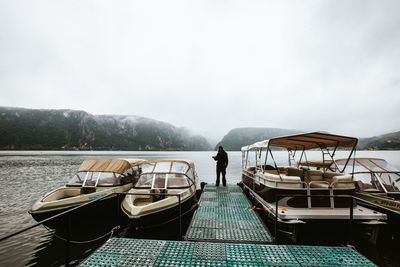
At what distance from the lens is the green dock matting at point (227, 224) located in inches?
213

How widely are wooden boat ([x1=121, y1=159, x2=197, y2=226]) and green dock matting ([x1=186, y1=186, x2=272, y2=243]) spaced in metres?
0.91

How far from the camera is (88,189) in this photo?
8.44 metres

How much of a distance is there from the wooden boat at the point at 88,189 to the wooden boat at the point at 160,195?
1.28 m

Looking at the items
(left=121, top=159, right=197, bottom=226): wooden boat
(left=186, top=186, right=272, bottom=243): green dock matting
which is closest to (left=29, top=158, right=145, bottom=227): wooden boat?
(left=121, top=159, right=197, bottom=226): wooden boat

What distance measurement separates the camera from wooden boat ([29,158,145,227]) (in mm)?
6699

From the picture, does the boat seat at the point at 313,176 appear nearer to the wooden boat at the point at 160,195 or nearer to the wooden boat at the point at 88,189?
the wooden boat at the point at 160,195

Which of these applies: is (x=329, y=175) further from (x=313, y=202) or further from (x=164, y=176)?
(x=164, y=176)

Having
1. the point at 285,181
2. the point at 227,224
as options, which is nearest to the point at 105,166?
the point at 227,224

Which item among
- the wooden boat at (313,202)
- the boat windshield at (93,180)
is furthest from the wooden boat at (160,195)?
the wooden boat at (313,202)

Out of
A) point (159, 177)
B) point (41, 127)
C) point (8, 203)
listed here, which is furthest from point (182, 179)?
point (41, 127)

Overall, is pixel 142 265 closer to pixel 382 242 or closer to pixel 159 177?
pixel 159 177

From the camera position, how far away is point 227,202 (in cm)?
905

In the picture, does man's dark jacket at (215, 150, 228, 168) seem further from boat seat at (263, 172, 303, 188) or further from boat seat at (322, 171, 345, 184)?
boat seat at (322, 171, 345, 184)

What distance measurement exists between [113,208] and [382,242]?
451 inches
